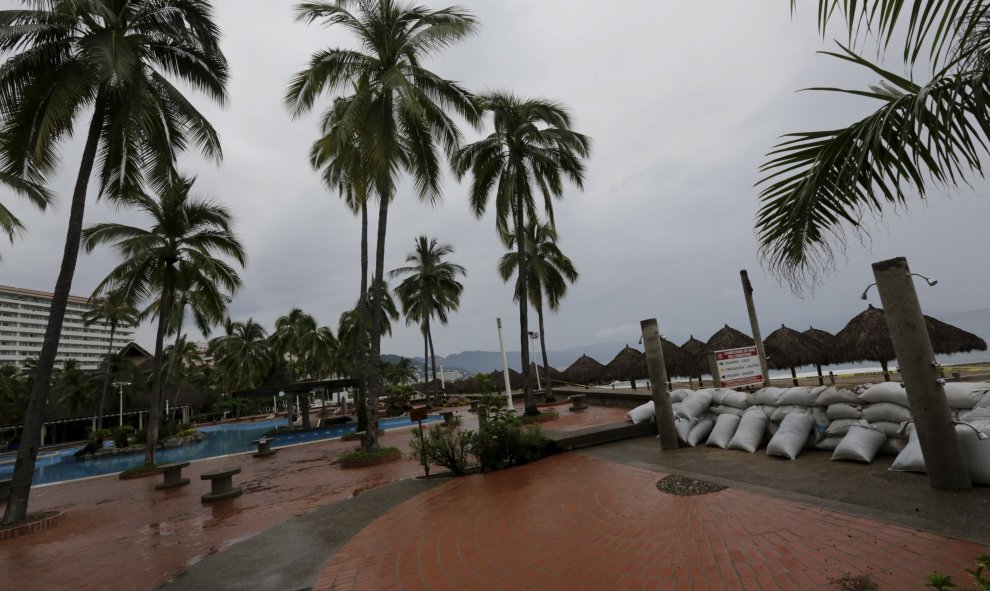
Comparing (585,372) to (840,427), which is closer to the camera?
(840,427)

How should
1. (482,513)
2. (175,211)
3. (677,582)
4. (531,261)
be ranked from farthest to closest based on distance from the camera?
(531,261), (175,211), (482,513), (677,582)

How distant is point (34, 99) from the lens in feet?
29.7

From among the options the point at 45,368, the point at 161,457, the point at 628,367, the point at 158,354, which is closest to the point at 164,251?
the point at 158,354

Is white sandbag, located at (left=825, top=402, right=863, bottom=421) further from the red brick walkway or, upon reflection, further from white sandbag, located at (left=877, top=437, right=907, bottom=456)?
the red brick walkway

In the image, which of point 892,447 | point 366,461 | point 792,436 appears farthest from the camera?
point 366,461

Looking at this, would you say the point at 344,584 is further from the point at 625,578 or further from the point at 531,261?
the point at 531,261

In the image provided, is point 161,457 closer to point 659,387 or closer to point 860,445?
point 659,387

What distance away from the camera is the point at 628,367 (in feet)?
80.9

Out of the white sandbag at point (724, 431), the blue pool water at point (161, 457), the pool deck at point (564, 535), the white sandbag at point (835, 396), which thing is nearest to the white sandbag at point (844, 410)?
the white sandbag at point (835, 396)

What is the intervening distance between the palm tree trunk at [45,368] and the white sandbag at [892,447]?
13.8 meters

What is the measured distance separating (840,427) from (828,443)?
0.94 feet

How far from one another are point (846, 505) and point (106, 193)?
16.2m

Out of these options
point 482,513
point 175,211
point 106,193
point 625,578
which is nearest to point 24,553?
point 482,513

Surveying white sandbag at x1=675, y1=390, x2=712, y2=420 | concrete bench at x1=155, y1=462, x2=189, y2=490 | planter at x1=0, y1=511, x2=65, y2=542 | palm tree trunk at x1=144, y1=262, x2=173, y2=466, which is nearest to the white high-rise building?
palm tree trunk at x1=144, y1=262, x2=173, y2=466
